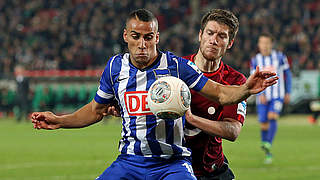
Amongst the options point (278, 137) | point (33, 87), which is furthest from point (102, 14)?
point (278, 137)

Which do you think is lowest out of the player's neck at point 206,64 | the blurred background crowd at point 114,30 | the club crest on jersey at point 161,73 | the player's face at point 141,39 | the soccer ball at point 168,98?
Answer: the soccer ball at point 168,98

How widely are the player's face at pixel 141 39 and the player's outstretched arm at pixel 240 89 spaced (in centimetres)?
51

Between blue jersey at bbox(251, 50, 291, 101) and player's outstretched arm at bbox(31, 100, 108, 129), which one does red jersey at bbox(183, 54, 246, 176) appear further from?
blue jersey at bbox(251, 50, 291, 101)

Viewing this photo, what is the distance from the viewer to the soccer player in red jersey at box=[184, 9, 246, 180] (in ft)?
17.6

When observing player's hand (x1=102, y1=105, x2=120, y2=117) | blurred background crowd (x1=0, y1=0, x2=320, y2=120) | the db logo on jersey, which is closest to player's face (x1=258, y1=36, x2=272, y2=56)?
player's hand (x1=102, y1=105, x2=120, y2=117)

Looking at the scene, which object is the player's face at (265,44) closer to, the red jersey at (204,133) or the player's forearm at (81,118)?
the red jersey at (204,133)

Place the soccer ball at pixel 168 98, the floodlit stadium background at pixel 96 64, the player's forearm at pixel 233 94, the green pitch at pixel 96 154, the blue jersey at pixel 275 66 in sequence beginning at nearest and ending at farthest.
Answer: the soccer ball at pixel 168 98 → the player's forearm at pixel 233 94 → the green pitch at pixel 96 154 → the floodlit stadium background at pixel 96 64 → the blue jersey at pixel 275 66

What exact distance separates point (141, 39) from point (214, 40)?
3.06 ft

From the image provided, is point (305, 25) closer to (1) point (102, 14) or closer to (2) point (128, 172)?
(1) point (102, 14)

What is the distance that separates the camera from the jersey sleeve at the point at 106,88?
4.86 metres

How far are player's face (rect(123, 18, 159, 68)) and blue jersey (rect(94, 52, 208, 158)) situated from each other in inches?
4.5

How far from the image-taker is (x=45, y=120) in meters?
5.09

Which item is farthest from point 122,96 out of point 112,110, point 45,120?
point 45,120

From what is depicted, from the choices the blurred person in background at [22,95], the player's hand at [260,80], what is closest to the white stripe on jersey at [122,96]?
the player's hand at [260,80]
